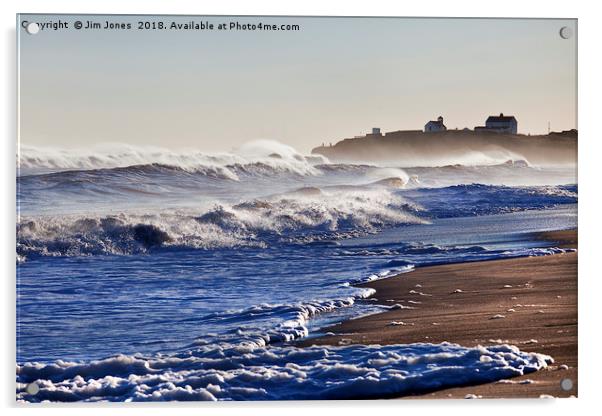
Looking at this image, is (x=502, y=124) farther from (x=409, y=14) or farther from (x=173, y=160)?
(x=173, y=160)

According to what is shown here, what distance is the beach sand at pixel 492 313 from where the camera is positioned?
390 centimetres

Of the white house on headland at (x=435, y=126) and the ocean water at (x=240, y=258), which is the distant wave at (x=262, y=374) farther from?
the white house on headland at (x=435, y=126)

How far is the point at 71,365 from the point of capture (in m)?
3.81

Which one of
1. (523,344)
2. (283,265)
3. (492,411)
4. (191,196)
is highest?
(191,196)

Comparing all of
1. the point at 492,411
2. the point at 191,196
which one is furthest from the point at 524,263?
the point at 191,196

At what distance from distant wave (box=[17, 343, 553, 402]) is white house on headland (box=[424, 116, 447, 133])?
3.61 ft

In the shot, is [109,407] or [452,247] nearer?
[109,407]

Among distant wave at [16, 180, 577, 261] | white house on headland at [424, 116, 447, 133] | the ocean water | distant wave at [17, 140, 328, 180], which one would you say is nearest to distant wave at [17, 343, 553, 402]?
the ocean water

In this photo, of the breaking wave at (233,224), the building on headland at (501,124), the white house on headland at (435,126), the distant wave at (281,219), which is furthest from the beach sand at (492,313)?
the white house on headland at (435,126)

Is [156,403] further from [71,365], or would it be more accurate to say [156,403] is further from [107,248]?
[107,248]

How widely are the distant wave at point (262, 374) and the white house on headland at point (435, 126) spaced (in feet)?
3.61

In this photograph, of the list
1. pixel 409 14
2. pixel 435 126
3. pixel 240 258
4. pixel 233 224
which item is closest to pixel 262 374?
pixel 240 258

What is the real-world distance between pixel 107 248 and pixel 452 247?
1717 mm

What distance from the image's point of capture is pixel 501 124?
407 cm
